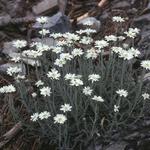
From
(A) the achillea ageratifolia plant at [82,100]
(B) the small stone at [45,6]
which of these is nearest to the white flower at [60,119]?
(A) the achillea ageratifolia plant at [82,100]

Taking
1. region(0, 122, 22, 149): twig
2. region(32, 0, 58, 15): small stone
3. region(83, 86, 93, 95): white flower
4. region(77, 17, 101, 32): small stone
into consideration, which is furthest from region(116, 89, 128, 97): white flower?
region(32, 0, 58, 15): small stone

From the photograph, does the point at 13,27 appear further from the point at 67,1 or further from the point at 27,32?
the point at 67,1

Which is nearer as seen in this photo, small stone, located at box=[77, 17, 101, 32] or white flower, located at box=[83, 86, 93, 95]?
white flower, located at box=[83, 86, 93, 95]

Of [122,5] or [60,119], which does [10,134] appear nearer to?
[60,119]

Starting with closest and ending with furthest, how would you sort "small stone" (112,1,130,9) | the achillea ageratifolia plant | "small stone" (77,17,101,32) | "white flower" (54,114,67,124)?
1. "white flower" (54,114,67,124)
2. the achillea ageratifolia plant
3. "small stone" (77,17,101,32)
4. "small stone" (112,1,130,9)

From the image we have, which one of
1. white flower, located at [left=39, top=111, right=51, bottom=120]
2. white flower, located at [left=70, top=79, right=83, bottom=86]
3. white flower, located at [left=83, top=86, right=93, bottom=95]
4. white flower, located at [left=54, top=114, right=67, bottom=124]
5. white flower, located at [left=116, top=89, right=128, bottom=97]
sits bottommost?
white flower, located at [left=39, top=111, right=51, bottom=120]

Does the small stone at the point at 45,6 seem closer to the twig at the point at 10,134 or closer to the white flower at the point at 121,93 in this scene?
the twig at the point at 10,134

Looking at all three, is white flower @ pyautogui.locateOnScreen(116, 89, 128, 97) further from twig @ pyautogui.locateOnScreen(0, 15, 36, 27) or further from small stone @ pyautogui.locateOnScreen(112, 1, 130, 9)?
small stone @ pyautogui.locateOnScreen(112, 1, 130, 9)

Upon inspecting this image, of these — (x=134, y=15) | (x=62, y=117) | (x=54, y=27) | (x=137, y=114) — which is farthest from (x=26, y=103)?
(x=134, y=15)
